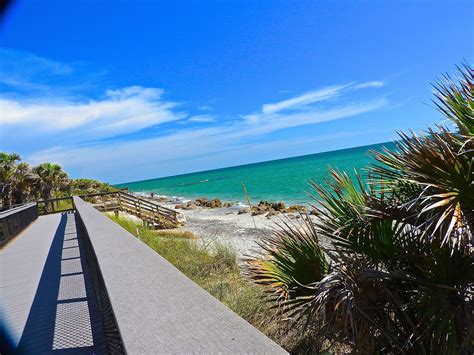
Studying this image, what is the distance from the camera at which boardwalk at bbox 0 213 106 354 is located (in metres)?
3.70

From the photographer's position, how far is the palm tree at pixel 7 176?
2605 cm

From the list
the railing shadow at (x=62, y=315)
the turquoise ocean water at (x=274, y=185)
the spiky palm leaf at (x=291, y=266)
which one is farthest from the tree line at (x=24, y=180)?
the spiky palm leaf at (x=291, y=266)

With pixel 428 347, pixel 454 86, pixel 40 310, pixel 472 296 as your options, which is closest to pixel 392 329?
pixel 428 347

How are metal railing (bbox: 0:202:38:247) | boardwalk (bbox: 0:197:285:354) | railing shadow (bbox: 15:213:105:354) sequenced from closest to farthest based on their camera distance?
boardwalk (bbox: 0:197:285:354)
railing shadow (bbox: 15:213:105:354)
metal railing (bbox: 0:202:38:247)

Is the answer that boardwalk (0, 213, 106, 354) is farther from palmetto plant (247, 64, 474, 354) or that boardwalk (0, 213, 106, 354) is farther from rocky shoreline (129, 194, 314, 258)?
rocky shoreline (129, 194, 314, 258)

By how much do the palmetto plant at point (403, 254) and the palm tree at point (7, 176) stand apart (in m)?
26.5

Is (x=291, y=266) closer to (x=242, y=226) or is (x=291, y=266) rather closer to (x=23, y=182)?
(x=242, y=226)

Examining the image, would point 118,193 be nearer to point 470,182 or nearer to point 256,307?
point 256,307

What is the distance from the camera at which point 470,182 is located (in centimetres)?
280

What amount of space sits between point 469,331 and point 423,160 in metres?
1.22

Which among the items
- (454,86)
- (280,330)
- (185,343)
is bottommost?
(280,330)

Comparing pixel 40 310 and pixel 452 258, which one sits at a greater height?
pixel 452 258

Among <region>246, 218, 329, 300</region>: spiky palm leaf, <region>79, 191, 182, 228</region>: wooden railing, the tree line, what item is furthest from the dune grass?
the tree line

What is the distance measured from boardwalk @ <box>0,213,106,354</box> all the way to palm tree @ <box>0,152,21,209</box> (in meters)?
20.0
